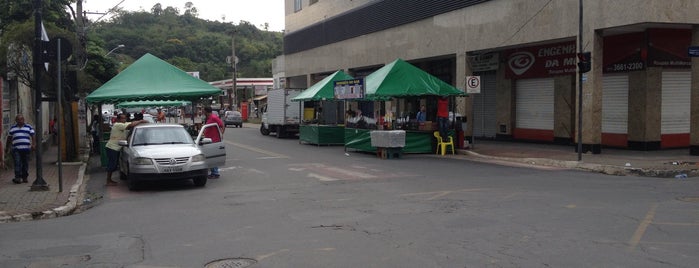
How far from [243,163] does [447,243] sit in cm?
1260

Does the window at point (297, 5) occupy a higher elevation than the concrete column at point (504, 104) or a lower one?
higher

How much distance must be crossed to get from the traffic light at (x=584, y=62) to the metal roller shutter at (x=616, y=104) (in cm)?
499

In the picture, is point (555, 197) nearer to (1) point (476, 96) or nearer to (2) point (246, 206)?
(2) point (246, 206)

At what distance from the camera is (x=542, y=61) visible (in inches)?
1002

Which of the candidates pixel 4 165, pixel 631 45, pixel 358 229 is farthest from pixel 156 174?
pixel 631 45

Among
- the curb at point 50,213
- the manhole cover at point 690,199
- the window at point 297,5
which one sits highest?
the window at point 297,5

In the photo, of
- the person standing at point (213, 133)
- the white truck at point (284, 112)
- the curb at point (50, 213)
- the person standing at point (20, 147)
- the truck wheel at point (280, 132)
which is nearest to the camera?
the curb at point (50, 213)

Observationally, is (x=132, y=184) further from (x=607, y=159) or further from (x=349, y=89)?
(x=607, y=159)

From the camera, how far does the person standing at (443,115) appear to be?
68.6ft

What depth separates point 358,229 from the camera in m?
8.18

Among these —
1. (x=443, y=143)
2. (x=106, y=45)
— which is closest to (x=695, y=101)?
(x=443, y=143)

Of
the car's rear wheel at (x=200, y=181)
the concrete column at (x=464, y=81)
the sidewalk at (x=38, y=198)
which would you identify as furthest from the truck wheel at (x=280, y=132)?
the car's rear wheel at (x=200, y=181)

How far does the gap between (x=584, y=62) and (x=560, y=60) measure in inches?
280

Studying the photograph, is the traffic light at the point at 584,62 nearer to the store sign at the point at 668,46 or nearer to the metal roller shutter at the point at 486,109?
the store sign at the point at 668,46
